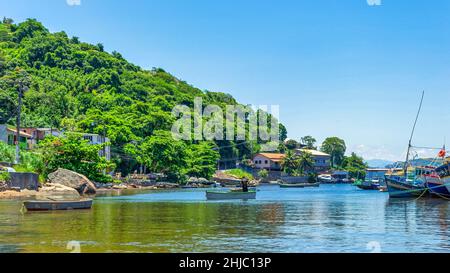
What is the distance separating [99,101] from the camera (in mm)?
135375

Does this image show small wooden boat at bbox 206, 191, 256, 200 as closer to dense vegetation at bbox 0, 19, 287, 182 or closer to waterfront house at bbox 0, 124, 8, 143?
dense vegetation at bbox 0, 19, 287, 182

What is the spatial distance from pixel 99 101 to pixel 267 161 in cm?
5689

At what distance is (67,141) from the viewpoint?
76125 millimetres

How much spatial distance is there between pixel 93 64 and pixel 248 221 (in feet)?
468

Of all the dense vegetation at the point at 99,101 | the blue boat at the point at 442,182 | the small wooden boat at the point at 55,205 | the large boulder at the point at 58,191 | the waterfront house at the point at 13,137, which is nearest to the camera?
the small wooden boat at the point at 55,205

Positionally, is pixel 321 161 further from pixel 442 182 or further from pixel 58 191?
pixel 58 191

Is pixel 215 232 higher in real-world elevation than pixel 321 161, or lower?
lower

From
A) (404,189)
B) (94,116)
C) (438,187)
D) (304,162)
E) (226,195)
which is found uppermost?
(94,116)

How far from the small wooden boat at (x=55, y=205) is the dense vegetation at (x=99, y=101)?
31.5 m

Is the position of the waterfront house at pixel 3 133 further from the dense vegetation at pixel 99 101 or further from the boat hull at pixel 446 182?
the boat hull at pixel 446 182

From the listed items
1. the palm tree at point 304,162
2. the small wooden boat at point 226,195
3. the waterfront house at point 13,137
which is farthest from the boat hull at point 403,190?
the palm tree at point 304,162

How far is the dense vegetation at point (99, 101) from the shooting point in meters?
111

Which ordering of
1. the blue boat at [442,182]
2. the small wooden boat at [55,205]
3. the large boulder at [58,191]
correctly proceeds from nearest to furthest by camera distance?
the small wooden boat at [55,205], the large boulder at [58,191], the blue boat at [442,182]

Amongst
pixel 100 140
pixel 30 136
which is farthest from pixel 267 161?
pixel 30 136
